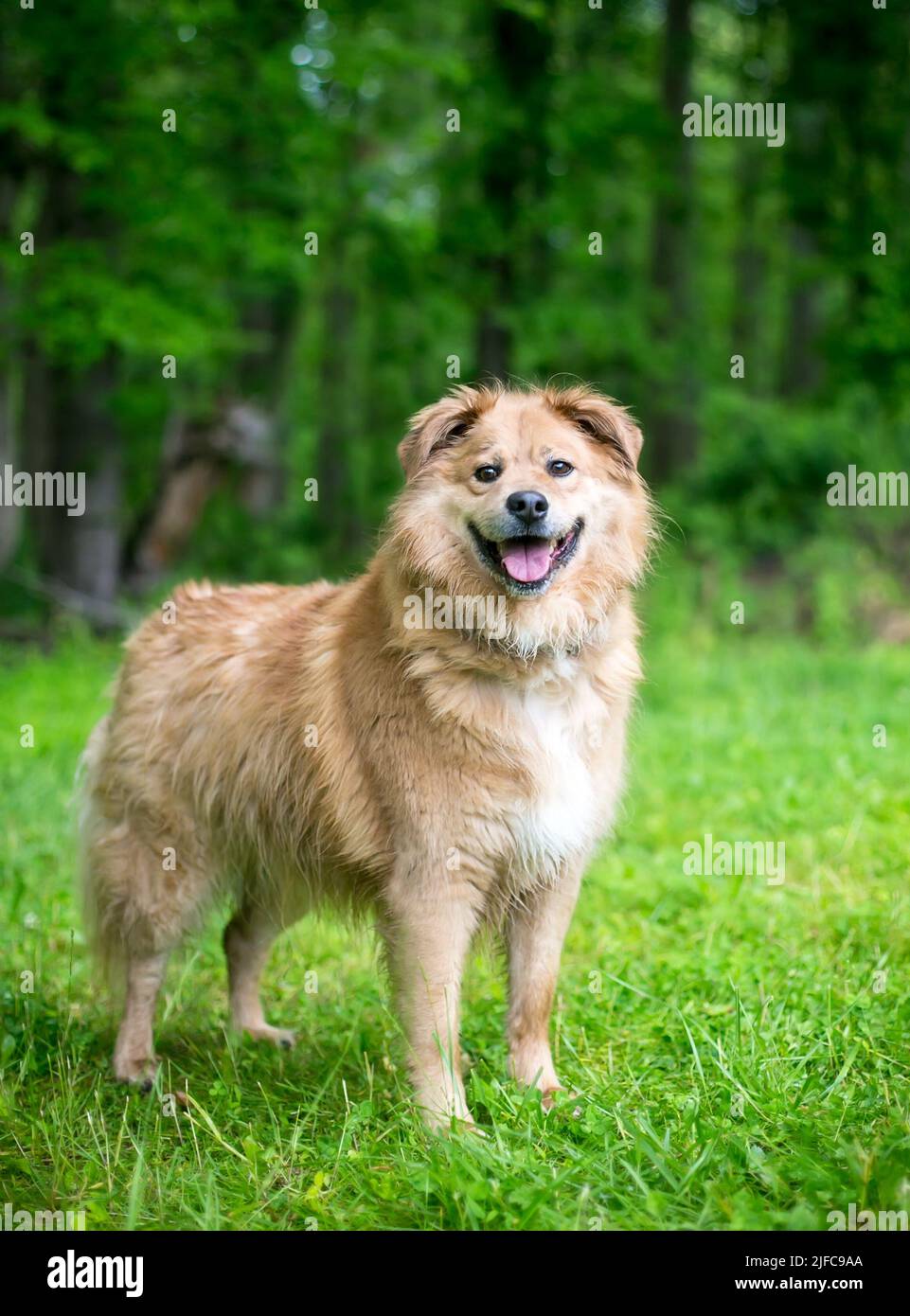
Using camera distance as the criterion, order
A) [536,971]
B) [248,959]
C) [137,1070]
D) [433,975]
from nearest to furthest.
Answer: [433,975] < [536,971] < [137,1070] < [248,959]

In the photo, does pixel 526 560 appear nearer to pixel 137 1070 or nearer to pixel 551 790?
pixel 551 790

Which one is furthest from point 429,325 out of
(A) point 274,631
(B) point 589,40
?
(A) point 274,631

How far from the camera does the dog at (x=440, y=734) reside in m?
3.72

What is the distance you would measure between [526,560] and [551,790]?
2.29 feet

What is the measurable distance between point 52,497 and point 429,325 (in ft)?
21.4

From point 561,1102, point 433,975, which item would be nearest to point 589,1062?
point 561,1102

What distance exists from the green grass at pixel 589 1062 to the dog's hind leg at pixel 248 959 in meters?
0.14

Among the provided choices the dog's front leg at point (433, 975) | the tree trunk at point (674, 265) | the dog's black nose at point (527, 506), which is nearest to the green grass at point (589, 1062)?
the dog's front leg at point (433, 975)

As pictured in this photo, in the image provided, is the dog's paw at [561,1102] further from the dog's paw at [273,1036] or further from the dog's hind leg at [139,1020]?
the dog's hind leg at [139,1020]

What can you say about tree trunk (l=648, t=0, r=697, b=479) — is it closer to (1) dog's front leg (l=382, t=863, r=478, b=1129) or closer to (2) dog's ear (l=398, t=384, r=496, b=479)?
(2) dog's ear (l=398, t=384, r=496, b=479)

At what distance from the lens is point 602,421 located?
4.01 m

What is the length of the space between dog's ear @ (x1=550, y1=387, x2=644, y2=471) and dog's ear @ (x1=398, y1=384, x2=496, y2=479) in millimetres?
245

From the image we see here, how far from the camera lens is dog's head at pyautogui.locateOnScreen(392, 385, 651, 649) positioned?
12.3 feet

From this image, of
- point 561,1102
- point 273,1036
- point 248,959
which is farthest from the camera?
point 248,959
